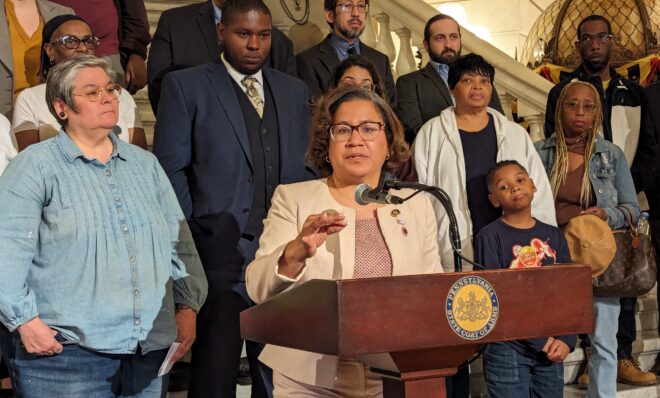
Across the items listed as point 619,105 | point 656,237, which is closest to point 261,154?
point 619,105

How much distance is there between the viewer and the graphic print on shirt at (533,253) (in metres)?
4.72

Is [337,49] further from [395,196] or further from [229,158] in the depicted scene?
[395,196]

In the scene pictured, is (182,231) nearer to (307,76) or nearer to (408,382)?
(408,382)

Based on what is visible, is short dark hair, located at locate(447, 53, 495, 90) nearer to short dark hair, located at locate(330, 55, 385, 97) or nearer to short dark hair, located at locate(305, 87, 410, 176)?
short dark hair, located at locate(330, 55, 385, 97)

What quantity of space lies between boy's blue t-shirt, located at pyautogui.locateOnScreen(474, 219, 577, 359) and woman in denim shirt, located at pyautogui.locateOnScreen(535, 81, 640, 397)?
0.69 m

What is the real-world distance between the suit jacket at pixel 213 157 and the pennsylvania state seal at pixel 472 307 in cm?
176

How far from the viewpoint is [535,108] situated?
22.2 feet

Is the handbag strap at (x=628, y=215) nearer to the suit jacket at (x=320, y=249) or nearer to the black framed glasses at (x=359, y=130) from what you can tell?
the suit jacket at (x=320, y=249)

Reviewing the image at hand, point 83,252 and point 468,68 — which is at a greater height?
point 468,68

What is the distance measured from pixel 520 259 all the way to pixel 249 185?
134 centimetres

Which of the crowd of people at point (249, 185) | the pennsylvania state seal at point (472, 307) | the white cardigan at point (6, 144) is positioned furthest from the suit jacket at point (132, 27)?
the pennsylvania state seal at point (472, 307)

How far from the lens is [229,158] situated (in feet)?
13.7

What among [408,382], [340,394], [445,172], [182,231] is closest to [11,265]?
[182,231]

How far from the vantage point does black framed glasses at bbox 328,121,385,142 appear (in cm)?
325
